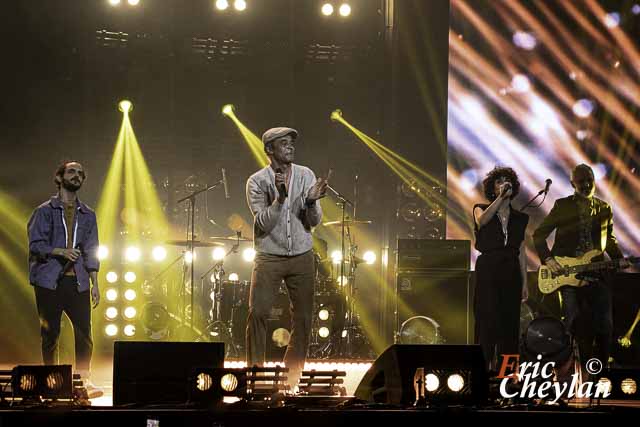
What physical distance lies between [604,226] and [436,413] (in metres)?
4.54

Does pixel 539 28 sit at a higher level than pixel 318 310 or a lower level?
higher

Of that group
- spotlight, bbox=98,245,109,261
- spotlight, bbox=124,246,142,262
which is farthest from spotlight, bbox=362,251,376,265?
spotlight, bbox=98,245,109,261

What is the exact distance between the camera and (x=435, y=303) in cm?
1015

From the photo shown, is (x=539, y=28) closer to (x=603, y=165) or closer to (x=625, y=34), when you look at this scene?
(x=625, y=34)

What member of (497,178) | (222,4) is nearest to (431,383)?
(497,178)

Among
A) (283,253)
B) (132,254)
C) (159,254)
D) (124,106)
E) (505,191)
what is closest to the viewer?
(283,253)

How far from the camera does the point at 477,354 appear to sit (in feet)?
13.9

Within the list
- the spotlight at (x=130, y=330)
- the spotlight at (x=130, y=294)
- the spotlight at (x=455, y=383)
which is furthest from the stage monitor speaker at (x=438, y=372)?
the spotlight at (x=130, y=294)

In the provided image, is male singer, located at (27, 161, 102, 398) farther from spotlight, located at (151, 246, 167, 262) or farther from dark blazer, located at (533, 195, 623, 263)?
spotlight, located at (151, 246, 167, 262)

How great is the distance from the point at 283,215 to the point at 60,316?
7.12 feet

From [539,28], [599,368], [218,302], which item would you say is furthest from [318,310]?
[599,368]

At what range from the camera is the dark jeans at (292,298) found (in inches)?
245

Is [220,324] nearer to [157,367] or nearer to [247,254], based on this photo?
[247,254]

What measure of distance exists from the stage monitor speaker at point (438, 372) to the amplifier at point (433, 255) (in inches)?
234
